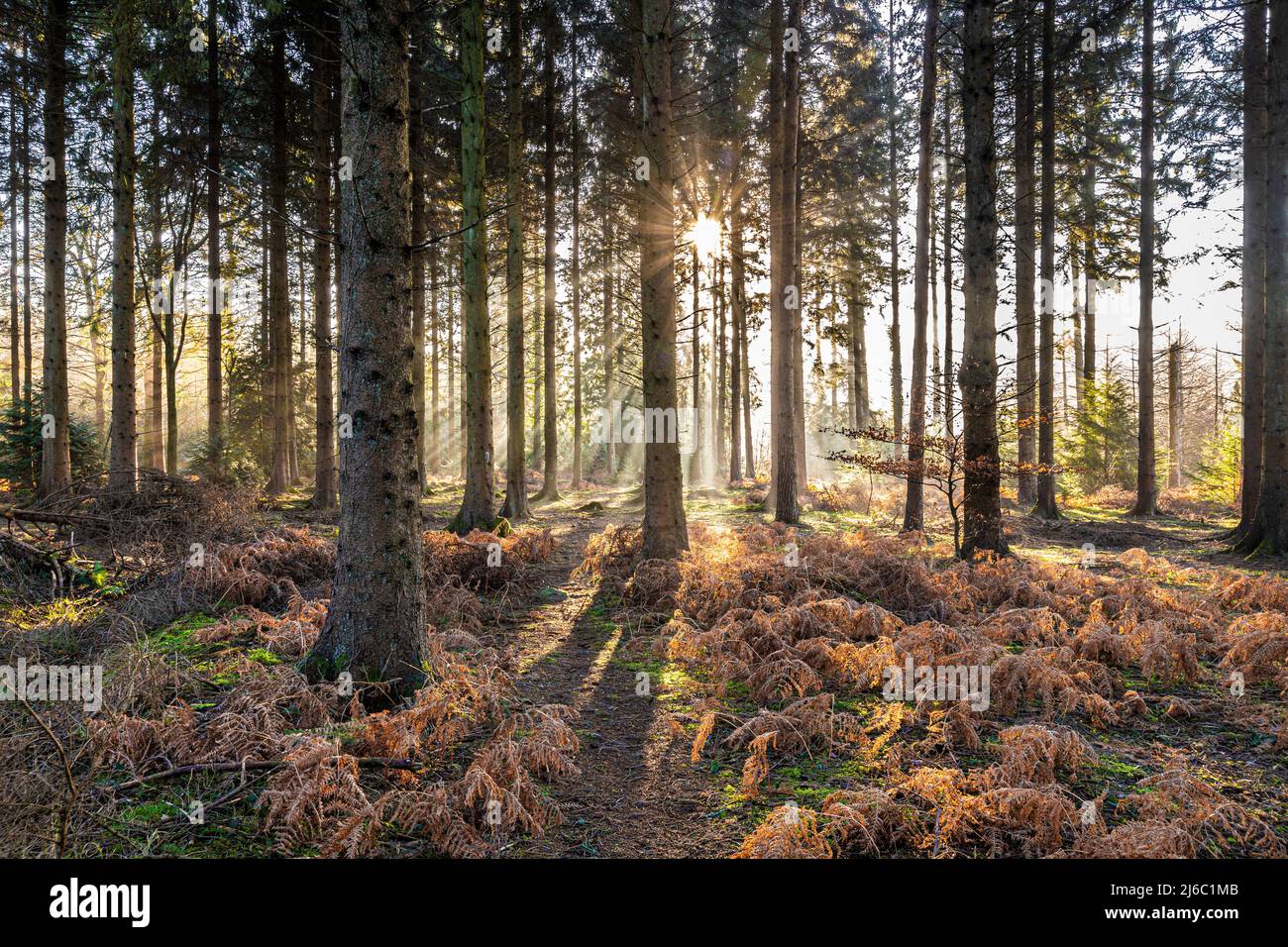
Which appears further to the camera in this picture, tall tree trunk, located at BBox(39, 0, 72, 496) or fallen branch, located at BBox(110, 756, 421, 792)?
tall tree trunk, located at BBox(39, 0, 72, 496)

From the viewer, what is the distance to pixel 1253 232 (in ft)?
41.2

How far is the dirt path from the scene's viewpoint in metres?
2.96

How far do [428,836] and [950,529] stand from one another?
465 inches

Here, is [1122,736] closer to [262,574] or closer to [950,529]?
[262,574]

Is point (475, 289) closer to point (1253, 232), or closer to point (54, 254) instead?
point (54, 254)

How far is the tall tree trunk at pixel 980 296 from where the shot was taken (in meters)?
8.62

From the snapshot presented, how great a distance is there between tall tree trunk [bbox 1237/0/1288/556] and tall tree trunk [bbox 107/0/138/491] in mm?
18440

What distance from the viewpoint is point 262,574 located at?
671 centimetres

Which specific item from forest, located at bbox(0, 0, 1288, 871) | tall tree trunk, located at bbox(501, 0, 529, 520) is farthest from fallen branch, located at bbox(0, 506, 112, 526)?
tall tree trunk, located at bbox(501, 0, 529, 520)

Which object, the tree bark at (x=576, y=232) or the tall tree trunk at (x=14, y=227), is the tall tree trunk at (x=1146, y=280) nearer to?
the tree bark at (x=576, y=232)

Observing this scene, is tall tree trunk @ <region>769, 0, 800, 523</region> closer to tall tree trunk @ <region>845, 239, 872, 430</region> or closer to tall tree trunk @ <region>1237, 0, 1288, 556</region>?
tall tree trunk @ <region>1237, 0, 1288, 556</region>

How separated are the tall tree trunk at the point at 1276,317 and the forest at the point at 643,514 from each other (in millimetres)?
54
